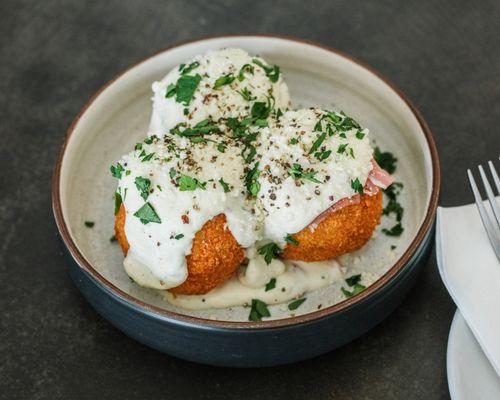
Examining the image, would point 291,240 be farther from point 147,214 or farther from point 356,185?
point 147,214

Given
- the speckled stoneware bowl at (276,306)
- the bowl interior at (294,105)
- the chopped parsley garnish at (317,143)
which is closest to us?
the speckled stoneware bowl at (276,306)

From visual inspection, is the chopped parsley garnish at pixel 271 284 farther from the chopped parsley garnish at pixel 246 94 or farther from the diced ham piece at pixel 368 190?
the chopped parsley garnish at pixel 246 94

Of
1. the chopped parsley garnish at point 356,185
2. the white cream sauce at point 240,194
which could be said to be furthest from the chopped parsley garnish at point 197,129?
the chopped parsley garnish at point 356,185

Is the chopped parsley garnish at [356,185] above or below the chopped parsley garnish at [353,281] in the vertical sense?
above

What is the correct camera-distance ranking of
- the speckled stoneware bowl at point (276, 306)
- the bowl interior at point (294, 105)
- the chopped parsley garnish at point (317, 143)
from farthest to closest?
1. the bowl interior at point (294, 105)
2. the chopped parsley garnish at point (317, 143)
3. the speckled stoneware bowl at point (276, 306)

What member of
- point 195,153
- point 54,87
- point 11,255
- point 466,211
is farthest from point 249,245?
point 54,87

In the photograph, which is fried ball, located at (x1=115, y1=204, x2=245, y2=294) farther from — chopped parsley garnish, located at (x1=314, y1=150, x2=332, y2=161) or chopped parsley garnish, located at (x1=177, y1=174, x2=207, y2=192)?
chopped parsley garnish, located at (x1=314, y1=150, x2=332, y2=161)

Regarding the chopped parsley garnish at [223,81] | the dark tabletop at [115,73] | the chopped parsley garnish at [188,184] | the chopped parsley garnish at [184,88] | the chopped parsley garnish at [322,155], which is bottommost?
the dark tabletop at [115,73]
